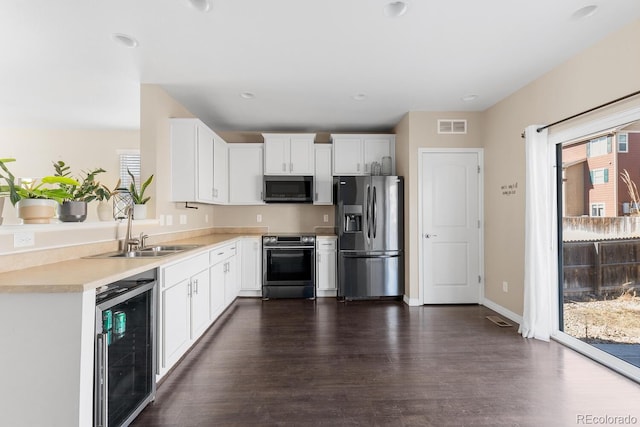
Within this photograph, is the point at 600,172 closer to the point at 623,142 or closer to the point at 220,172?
the point at 623,142

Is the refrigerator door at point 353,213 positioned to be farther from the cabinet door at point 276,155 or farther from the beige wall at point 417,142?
the cabinet door at point 276,155

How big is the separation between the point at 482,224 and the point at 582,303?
4.55 ft

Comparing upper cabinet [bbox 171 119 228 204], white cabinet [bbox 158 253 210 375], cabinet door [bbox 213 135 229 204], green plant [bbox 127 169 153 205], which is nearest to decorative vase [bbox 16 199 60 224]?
white cabinet [bbox 158 253 210 375]

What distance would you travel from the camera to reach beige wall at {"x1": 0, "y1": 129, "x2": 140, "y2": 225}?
490 cm

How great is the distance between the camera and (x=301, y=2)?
1941 mm

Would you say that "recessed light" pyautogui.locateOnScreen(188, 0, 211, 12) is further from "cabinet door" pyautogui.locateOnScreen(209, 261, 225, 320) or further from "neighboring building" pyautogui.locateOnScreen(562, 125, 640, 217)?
"neighboring building" pyautogui.locateOnScreen(562, 125, 640, 217)

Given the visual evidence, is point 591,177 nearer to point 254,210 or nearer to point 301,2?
point 301,2

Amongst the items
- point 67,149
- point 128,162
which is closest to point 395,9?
point 128,162

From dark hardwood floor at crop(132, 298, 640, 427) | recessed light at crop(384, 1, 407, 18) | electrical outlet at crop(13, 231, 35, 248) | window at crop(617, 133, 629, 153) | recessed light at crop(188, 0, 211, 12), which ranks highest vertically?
recessed light at crop(188, 0, 211, 12)

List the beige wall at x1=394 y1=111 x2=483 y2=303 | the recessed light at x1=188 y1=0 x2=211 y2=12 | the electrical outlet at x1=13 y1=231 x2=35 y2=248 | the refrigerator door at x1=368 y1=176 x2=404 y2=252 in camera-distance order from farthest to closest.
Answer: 1. the refrigerator door at x1=368 y1=176 x2=404 y2=252
2. the beige wall at x1=394 y1=111 x2=483 y2=303
3. the recessed light at x1=188 y1=0 x2=211 y2=12
4. the electrical outlet at x1=13 y1=231 x2=35 y2=248

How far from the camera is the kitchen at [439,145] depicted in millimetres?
2176

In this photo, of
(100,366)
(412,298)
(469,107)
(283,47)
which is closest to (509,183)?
(469,107)

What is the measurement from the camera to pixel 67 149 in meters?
5.00

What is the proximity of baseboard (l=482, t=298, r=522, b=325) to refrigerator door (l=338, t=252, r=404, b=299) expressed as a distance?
1.06 m
